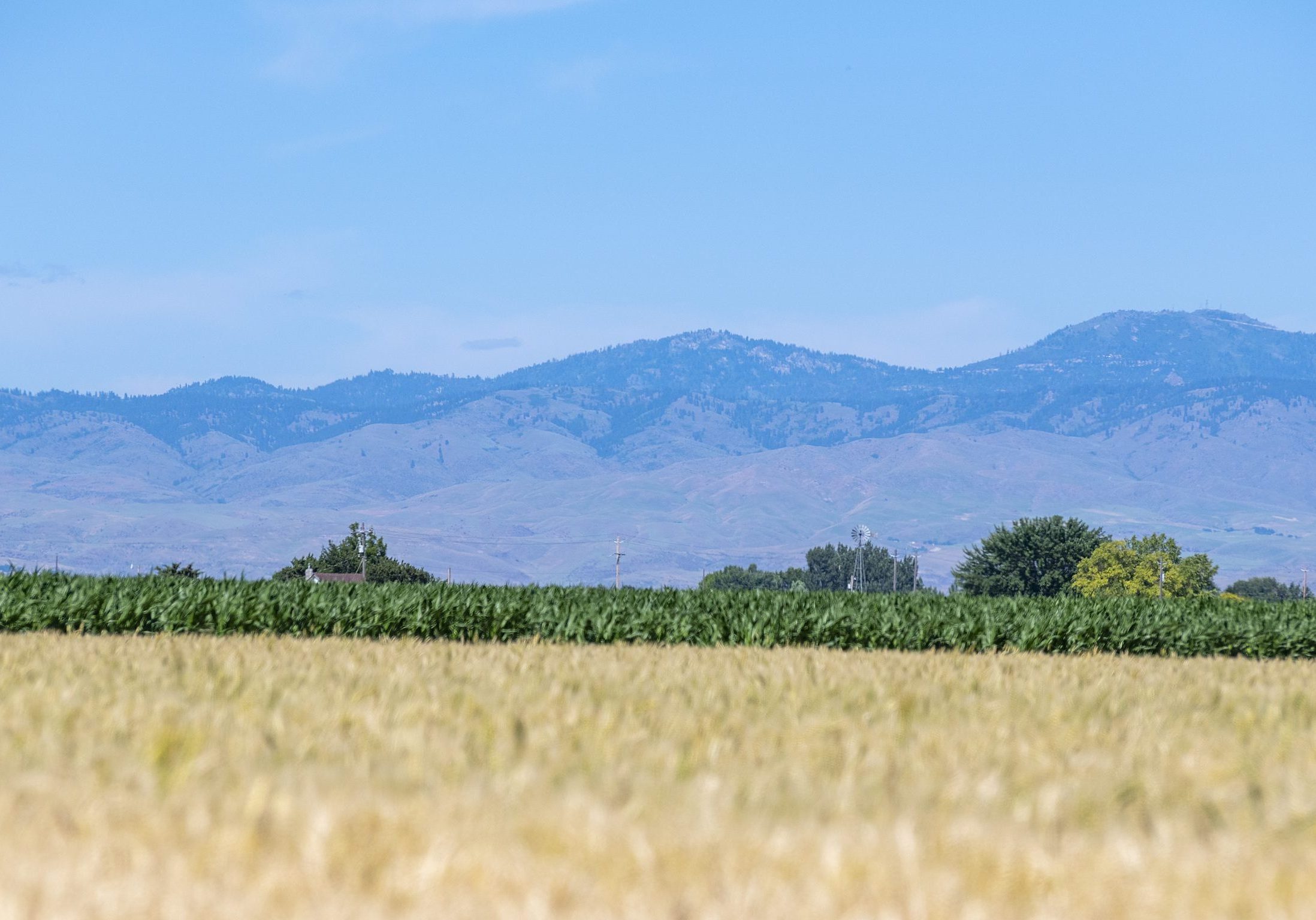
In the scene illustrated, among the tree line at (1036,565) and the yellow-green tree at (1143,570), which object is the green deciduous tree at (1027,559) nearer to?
the tree line at (1036,565)

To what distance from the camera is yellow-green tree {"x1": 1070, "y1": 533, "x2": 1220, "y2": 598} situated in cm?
15288

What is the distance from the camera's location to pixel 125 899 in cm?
536

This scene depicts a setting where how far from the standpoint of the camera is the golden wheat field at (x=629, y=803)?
5.63m

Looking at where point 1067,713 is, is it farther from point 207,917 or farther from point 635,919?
point 207,917

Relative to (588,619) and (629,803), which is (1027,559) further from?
(629,803)

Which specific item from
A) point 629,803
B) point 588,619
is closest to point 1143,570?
point 588,619

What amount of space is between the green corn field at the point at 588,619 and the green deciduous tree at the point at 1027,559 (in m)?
116

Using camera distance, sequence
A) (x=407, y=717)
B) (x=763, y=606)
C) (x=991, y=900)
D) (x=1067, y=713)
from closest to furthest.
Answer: (x=991, y=900) < (x=407, y=717) < (x=1067, y=713) < (x=763, y=606)

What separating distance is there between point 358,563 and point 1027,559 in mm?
74662

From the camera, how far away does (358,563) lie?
164750mm

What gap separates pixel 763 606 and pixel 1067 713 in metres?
21.9

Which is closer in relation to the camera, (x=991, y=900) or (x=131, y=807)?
(x=991, y=900)

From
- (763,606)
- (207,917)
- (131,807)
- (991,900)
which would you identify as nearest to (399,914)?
(207,917)

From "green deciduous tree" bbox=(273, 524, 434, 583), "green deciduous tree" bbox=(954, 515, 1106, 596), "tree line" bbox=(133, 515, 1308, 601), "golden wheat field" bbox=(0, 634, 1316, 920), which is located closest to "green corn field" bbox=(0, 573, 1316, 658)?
"golden wheat field" bbox=(0, 634, 1316, 920)
